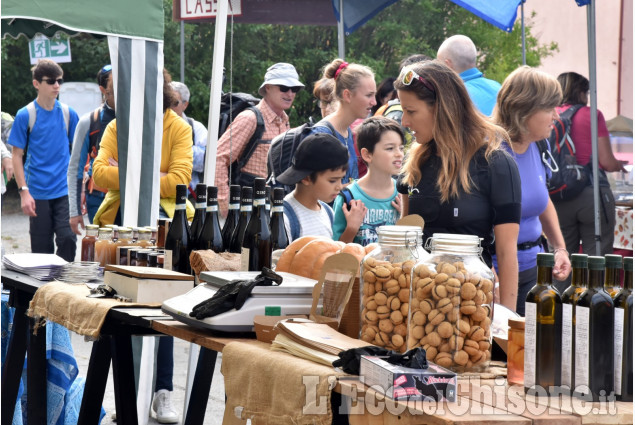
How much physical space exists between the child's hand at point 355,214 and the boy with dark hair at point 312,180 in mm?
191

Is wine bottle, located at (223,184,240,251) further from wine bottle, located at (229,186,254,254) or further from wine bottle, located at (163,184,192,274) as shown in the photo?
wine bottle, located at (163,184,192,274)

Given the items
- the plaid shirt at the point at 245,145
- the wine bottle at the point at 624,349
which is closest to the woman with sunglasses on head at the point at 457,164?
the wine bottle at the point at 624,349


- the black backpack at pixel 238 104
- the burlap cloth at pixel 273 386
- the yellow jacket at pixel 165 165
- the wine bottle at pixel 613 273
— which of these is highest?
the black backpack at pixel 238 104

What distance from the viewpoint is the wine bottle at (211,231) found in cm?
351

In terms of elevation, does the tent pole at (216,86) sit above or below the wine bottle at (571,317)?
above

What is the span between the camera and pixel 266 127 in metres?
6.33

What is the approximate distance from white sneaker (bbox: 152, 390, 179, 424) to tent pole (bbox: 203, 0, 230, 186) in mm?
1134

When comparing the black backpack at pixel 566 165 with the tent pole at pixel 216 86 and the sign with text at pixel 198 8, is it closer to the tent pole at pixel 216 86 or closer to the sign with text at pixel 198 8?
the sign with text at pixel 198 8

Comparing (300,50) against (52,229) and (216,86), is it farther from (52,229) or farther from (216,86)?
(216,86)

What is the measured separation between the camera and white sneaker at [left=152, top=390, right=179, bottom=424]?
4.82 m

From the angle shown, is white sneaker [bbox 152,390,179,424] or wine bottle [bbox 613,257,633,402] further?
white sneaker [bbox 152,390,179,424]

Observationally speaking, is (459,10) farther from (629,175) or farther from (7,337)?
(7,337)

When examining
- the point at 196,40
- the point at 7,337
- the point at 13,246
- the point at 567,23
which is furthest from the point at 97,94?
the point at 7,337

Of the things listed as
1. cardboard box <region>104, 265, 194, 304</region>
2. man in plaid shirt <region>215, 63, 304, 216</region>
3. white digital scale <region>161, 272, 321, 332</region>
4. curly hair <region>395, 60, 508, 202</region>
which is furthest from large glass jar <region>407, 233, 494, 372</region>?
man in plaid shirt <region>215, 63, 304, 216</region>
